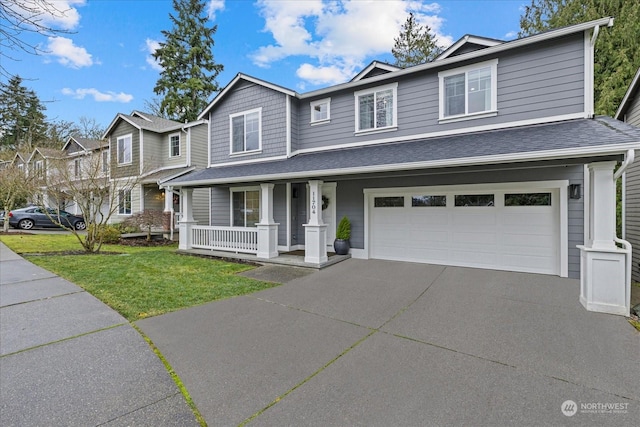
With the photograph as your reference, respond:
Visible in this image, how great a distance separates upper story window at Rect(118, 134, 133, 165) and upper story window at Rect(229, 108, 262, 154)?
883 cm

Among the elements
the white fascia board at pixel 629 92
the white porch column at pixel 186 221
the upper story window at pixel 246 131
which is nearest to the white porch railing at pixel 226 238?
the white porch column at pixel 186 221

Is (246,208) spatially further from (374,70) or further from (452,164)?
(452,164)

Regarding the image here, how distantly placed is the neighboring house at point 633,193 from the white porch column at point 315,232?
8515 mm

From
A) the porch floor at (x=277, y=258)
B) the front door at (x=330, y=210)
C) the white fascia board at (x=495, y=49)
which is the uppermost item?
the white fascia board at (x=495, y=49)

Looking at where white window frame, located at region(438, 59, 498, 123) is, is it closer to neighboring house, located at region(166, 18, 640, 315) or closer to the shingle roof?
neighboring house, located at region(166, 18, 640, 315)

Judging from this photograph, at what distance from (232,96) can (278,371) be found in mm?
10796

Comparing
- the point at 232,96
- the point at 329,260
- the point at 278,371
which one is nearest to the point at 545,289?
the point at 329,260

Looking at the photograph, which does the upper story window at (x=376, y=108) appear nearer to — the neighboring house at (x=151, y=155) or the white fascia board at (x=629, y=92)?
the white fascia board at (x=629, y=92)

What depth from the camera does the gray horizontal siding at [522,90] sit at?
22.0 ft

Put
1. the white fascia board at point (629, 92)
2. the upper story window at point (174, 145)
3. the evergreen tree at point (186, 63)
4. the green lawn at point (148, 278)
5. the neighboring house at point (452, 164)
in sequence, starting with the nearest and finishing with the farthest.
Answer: the green lawn at point (148, 278) → the neighboring house at point (452, 164) → the white fascia board at point (629, 92) → the upper story window at point (174, 145) → the evergreen tree at point (186, 63)

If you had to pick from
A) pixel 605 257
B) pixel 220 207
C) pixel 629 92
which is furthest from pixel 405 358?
pixel 629 92

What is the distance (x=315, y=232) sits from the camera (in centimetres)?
815

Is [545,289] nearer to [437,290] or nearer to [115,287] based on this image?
[437,290]

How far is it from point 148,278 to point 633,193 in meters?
13.1
